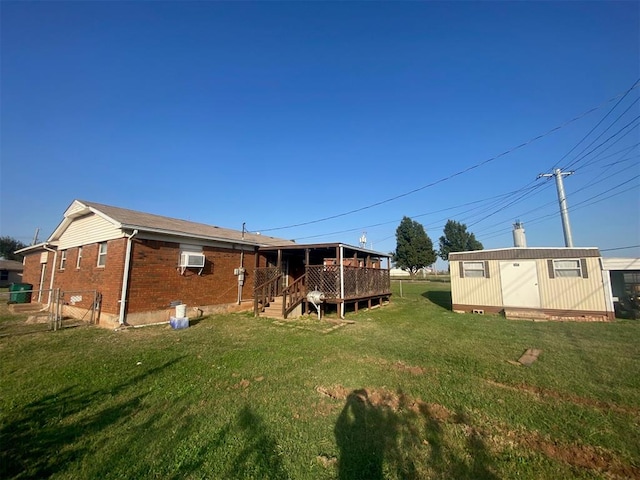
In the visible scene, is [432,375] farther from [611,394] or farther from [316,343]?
[316,343]

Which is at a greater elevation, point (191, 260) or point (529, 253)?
point (529, 253)

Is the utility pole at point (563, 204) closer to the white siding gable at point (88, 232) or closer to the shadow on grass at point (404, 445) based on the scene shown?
the shadow on grass at point (404, 445)

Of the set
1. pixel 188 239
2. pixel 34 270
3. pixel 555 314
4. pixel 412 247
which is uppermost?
pixel 412 247

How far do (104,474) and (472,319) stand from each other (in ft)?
39.5

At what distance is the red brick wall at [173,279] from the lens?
29.8ft

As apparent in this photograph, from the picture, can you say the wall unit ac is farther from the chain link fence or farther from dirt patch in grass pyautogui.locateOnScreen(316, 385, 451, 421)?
dirt patch in grass pyautogui.locateOnScreen(316, 385, 451, 421)

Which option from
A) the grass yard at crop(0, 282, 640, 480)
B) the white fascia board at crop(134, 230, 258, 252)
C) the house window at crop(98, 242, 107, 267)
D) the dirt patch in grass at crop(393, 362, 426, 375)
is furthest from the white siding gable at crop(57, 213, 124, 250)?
the dirt patch in grass at crop(393, 362, 426, 375)

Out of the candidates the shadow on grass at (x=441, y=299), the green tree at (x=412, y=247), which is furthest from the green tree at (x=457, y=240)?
the shadow on grass at (x=441, y=299)

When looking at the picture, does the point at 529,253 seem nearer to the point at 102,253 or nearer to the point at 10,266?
the point at 102,253

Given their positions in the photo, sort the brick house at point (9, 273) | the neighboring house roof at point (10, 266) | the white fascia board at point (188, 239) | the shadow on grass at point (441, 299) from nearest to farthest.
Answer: the white fascia board at point (188, 239), the shadow on grass at point (441, 299), the brick house at point (9, 273), the neighboring house roof at point (10, 266)

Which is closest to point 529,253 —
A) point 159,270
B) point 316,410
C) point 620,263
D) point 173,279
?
point 620,263

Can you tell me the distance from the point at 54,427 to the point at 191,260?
7.23m

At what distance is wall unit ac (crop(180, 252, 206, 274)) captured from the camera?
10.0m

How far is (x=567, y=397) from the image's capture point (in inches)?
161
